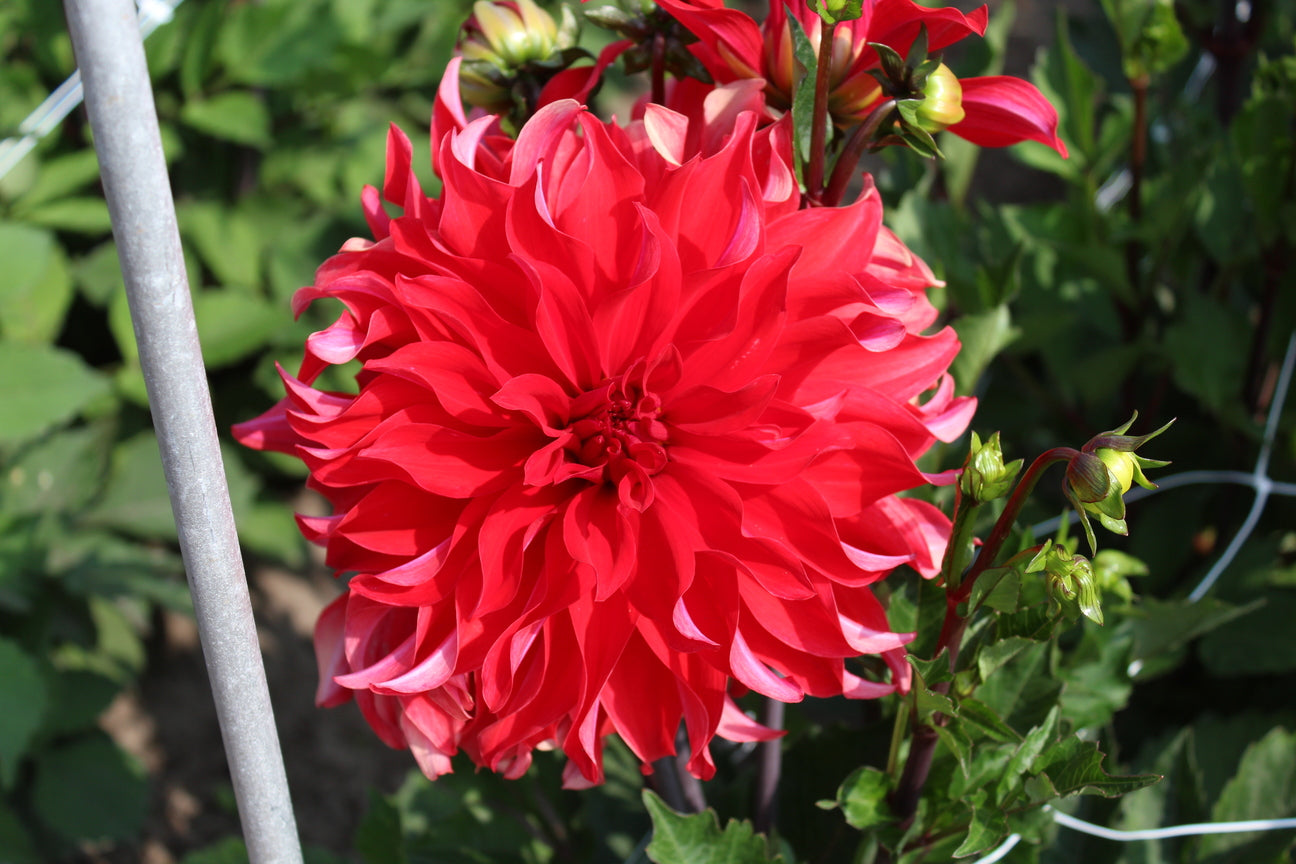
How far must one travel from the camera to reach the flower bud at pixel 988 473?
44 cm

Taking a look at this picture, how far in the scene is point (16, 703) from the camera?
108 cm

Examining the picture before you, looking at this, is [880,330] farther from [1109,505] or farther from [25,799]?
[25,799]

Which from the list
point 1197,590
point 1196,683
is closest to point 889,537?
point 1197,590

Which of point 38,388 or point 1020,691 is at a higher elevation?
point 1020,691

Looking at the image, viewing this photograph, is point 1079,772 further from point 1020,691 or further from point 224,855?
point 224,855

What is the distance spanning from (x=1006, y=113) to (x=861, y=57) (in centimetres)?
7

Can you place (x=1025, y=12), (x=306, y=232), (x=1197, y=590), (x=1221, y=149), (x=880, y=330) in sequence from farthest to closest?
(x=1025, y=12)
(x=306, y=232)
(x=1221, y=149)
(x=1197, y=590)
(x=880, y=330)

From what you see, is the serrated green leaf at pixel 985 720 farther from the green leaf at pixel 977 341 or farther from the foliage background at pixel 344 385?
the green leaf at pixel 977 341

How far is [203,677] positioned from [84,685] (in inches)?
→ 12.3

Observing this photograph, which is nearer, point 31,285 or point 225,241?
point 31,285

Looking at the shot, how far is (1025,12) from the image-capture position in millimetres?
2729

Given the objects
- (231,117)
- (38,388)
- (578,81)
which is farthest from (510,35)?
(231,117)

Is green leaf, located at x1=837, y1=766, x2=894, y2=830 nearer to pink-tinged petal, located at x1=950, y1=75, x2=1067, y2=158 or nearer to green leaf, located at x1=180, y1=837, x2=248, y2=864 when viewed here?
pink-tinged petal, located at x1=950, y1=75, x2=1067, y2=158

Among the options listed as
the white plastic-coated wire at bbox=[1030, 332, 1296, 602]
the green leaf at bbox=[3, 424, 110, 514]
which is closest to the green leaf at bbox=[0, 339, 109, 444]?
the green leaf at bbox=[3, 424, 110, 514]
